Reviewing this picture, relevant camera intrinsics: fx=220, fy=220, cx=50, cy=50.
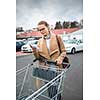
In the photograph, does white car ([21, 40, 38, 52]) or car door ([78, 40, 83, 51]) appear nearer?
white car ([21, 40, 38, 52])

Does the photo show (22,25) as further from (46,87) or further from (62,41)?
(46,87)

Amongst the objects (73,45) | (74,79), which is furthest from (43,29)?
(74,79)

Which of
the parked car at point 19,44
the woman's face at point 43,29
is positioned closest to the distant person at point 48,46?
the woman's face at point 43,29

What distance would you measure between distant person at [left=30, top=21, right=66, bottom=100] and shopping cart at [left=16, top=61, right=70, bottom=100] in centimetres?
4

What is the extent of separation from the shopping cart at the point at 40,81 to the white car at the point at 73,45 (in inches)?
6.1

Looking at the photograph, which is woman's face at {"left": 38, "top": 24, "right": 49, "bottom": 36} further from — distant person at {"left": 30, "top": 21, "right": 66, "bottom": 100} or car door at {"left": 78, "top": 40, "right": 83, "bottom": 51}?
car door at {"left": 78, "top": 40, "right": 83, "bottom": 51}

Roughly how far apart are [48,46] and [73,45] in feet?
0.80

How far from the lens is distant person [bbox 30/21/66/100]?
1771 millimetres

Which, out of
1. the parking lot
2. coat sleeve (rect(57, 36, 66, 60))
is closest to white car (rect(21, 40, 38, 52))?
coat sleeve (rect(57, 36, 66, 60))

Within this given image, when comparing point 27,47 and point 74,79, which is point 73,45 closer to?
point 74,79

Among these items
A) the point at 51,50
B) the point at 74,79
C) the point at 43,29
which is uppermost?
the point at 43,29

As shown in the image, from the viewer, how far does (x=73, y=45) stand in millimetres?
1917

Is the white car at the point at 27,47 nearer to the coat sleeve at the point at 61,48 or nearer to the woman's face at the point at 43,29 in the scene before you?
the woman's face at the point at 43,29
